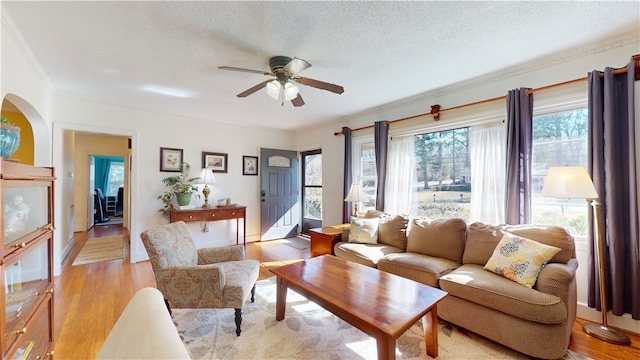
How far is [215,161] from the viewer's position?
471 cm

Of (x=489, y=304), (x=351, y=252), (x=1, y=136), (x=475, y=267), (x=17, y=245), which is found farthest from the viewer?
Answer: (x=351, y=252)

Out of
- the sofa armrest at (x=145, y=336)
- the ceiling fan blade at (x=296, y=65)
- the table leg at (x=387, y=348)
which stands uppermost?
the ceiling fan blade at (x=296, y=65)

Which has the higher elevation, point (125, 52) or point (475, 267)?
point (125, 52)

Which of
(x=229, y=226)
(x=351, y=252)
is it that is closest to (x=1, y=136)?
(x=351, y=252)

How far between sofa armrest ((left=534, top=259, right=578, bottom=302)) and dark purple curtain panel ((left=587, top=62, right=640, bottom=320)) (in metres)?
0.51

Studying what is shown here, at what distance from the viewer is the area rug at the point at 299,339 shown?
5.95 ft

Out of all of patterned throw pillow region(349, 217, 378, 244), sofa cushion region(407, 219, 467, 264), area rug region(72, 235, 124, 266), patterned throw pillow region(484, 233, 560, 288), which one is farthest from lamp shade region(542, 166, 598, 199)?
area rug region(72, 235, 124, 266)

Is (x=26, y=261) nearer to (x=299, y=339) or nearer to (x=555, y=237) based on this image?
(x=299, y=339)

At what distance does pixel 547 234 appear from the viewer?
2.18 meters

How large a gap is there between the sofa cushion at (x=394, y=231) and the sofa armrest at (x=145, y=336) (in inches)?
110

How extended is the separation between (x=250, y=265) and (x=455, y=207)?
2.61 metres

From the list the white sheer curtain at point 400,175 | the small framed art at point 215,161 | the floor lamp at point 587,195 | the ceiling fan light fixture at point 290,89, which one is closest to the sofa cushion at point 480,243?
the floor lamp at point 587,195

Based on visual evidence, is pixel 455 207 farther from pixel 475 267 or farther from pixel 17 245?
pixel 17 245

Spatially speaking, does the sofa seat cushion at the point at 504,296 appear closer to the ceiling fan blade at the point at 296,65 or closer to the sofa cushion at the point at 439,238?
the sofa cushion at the point at 439,238
